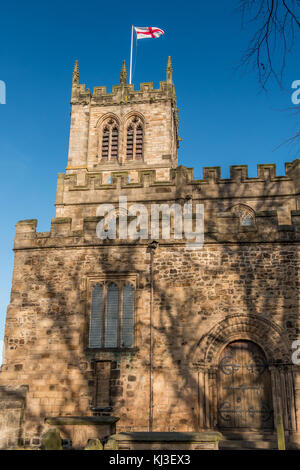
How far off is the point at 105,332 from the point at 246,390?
161 inches

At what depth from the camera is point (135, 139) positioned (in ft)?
108

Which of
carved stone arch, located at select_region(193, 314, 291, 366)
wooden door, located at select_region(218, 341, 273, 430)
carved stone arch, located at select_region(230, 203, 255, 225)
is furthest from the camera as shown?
carved stone arch, located at select_region(230, 203, 255, 225)

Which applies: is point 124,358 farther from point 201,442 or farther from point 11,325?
point 201,442

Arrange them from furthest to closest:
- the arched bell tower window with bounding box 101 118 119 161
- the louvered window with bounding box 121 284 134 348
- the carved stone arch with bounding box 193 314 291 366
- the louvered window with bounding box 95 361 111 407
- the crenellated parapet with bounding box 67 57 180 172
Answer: the arched bell tower window with bounding box 101 118 119 161
the crenellated parapet with bounding box 67 57 180 172
the louvered window with bounding box 121 284 134 348
the louvered window with bounding box 95 361 111 407
the carved stone arch with bounding box 193 314 291 366

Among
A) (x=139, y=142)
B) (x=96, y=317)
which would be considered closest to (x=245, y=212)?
(x=96, y=317)

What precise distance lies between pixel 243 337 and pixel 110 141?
2152 centimetres

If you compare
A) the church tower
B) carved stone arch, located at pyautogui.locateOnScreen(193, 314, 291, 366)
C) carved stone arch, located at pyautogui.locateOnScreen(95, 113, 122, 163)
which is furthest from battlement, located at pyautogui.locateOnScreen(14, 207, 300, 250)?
carved stone arch, located at pyautogui.locateOnScreen(95, 113, 122, 163)

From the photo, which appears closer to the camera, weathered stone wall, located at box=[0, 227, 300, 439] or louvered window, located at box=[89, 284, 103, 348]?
weathered stone wall, located at box=[0, 227, 300, 439]

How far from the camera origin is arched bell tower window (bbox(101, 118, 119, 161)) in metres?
32.6

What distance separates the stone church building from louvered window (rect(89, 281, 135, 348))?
3cm

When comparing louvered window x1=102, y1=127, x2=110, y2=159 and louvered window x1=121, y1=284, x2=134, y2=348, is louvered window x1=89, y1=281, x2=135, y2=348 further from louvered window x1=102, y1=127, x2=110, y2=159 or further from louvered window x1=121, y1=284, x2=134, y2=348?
louvered window x1=102, y1=127, x2=110, y2=159

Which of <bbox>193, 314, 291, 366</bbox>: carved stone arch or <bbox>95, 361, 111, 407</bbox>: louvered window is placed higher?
<bbox>193, 314, 291, 366</bbox>: carved stone arch

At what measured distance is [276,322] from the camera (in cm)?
1390

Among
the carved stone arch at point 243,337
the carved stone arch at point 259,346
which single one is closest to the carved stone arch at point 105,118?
the carved stone arch at point 243,337
